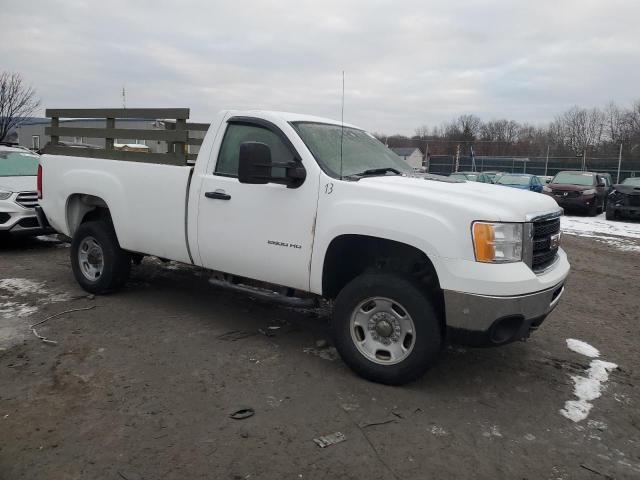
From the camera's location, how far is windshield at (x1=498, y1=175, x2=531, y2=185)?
20875 millimetres

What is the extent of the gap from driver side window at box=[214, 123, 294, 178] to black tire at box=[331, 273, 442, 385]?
4.45 ft

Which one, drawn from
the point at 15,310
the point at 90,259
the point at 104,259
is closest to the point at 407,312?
the point at 104,259

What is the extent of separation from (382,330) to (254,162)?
5.29ft

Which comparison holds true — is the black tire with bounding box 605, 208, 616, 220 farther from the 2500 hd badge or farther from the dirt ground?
the 2500 hd badge

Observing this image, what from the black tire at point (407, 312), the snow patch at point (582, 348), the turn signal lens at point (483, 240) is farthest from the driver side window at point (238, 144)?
the snow patch at point (582, 348)

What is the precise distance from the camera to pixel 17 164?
30.0ft

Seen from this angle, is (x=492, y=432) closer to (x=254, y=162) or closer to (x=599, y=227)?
(x=254, y=162)

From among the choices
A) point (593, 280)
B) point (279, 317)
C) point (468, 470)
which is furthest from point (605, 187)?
point (468, 470)

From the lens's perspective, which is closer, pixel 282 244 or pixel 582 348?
pixel 282 244

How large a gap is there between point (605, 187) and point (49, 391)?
2077cm

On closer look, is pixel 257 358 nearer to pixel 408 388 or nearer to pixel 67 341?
pixel 408 388

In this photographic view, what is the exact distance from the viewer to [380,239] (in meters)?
3.91

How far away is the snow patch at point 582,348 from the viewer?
4.69m

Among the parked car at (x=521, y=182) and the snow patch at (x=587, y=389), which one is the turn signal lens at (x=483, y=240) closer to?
the snow patch at (x=587, y=389)
